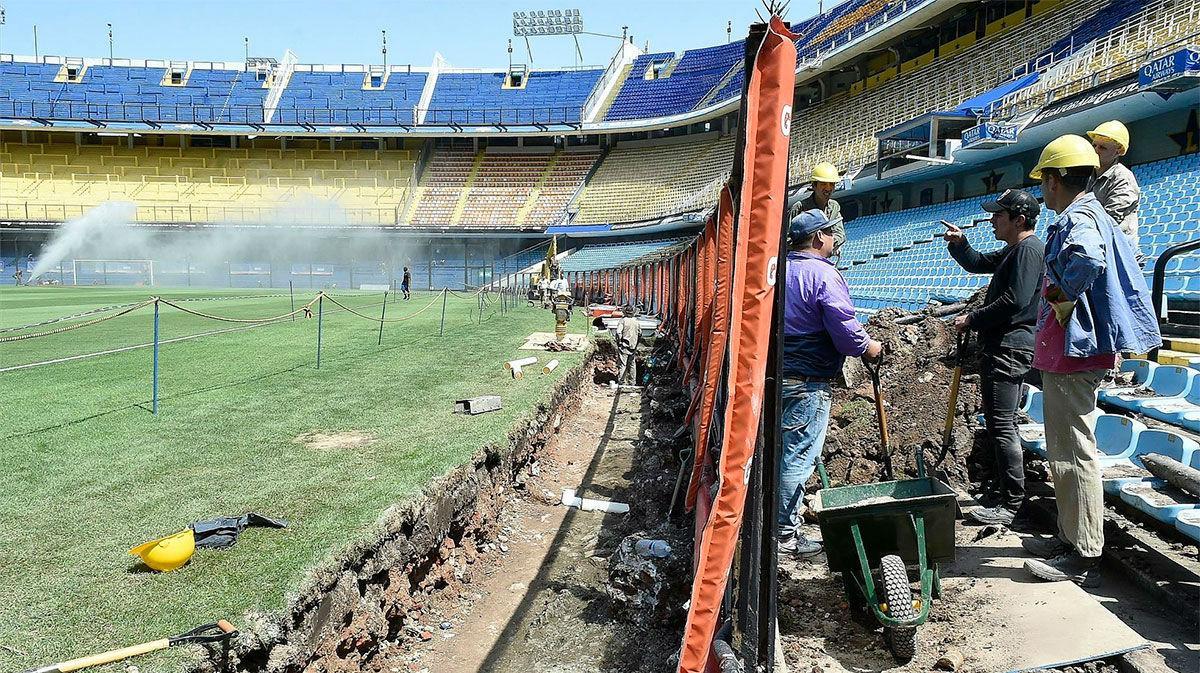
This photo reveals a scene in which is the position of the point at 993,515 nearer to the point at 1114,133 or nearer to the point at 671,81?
the point at 1114,133

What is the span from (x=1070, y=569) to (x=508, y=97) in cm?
4463

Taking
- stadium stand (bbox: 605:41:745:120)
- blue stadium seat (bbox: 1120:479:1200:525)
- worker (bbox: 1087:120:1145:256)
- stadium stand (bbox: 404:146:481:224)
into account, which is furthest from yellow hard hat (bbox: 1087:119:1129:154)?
stadium stand (bbox: 404:146:481:224)

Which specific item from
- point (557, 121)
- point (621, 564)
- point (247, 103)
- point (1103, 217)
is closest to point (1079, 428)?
point (1103, 217)

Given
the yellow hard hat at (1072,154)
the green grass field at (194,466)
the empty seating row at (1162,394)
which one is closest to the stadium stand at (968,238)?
the empty seating row at (1162,394)

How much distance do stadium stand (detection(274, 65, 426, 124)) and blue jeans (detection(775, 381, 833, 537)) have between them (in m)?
41.5

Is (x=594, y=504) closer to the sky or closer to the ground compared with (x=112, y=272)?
closer to the ground

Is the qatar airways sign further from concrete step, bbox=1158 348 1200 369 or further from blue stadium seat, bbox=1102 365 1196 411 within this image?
blue stadium seat, bbox=1102 365 1196 411

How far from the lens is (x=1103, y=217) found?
3344 mm

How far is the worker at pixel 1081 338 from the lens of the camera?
3.29 m

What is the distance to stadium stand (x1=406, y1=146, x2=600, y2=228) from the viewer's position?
40.7 m

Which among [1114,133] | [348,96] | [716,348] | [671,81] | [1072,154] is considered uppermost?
[671,81]

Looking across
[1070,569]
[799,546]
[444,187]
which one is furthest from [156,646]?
[444,187]

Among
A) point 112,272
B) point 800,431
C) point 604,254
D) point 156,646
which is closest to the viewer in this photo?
point 156,646

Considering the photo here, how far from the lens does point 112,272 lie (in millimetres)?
39438
